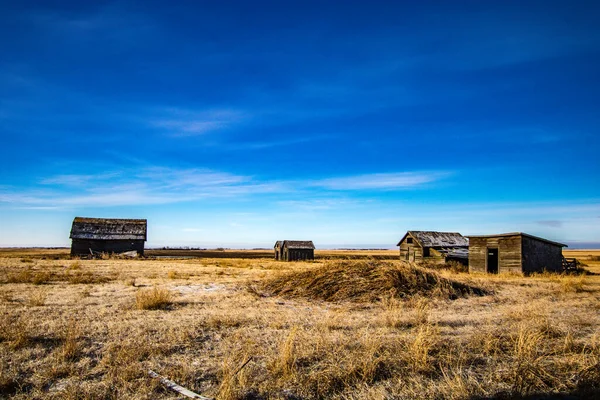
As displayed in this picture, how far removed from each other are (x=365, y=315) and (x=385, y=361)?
4.06 meters

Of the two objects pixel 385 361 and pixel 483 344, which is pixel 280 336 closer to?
pixel 385 361

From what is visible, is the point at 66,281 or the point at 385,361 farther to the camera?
the point at 66,281

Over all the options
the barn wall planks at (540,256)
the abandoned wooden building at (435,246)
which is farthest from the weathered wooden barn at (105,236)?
the barn wall planks at (540,256)

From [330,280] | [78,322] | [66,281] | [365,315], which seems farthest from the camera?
[66,281]

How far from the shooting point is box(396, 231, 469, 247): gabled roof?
34.2 meters

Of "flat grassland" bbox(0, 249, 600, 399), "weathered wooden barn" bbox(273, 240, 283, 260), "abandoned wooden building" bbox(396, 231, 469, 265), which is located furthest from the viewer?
"weathered wooden barn" bbox(273, 240, 283, 260)

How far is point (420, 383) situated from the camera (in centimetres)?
479

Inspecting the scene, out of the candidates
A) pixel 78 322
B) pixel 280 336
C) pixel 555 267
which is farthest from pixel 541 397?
pixel 555 267

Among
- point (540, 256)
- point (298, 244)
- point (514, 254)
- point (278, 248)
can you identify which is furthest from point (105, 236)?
point (540, 256)

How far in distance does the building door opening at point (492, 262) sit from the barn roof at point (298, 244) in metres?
23.9

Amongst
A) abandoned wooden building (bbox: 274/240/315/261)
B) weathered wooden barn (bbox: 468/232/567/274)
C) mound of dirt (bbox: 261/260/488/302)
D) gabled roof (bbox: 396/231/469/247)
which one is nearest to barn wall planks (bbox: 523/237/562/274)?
weathered wooden barn (bbox: 468/232/567/274)

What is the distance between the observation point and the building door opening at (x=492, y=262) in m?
26.4

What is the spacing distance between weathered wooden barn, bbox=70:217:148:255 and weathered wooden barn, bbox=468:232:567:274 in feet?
120

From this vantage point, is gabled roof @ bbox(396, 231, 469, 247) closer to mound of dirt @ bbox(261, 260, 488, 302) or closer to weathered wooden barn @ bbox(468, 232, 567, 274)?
weathered wooden barn @ bbox(468, 232, 567, 274)
